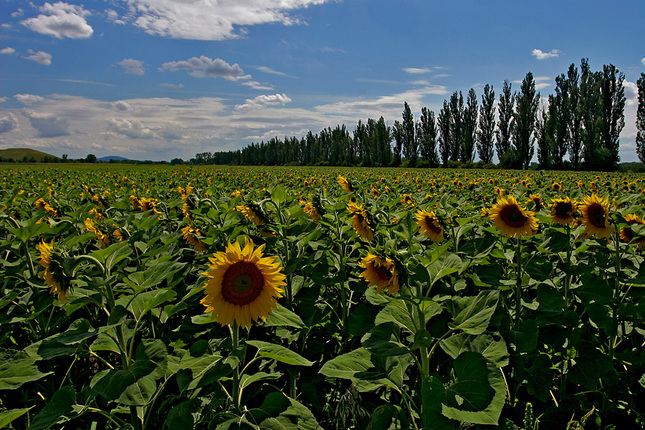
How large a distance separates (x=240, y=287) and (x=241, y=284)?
0.01 m

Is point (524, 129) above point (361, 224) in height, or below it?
above

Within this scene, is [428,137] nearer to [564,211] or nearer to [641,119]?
[641,119]

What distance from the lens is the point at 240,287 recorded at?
1.68 metres

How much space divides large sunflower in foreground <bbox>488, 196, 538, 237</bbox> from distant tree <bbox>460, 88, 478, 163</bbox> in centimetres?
5628

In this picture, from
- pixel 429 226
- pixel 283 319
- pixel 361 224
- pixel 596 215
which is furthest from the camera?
pixel 429 226

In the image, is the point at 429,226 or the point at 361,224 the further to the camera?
the point at 429,226

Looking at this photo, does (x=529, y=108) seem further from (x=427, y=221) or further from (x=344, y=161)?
(x=427, y=221)

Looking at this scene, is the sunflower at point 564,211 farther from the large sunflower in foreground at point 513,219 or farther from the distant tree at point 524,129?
the distant tree at point 524,129

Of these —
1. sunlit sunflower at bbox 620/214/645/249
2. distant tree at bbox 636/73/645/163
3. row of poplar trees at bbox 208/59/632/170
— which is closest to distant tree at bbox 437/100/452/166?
row of poplar trees at bbox 208/59/632/170

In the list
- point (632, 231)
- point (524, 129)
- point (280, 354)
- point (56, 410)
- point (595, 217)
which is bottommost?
point (56, 410)

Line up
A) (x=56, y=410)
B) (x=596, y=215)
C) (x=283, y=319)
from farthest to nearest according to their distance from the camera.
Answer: (x=596, y=215) < (x=283, y=319) < (x=56, y=410)

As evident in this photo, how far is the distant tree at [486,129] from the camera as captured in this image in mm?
52719

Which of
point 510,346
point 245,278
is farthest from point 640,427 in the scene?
point 245,278

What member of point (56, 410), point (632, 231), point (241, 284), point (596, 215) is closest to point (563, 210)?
point (596, 215)
